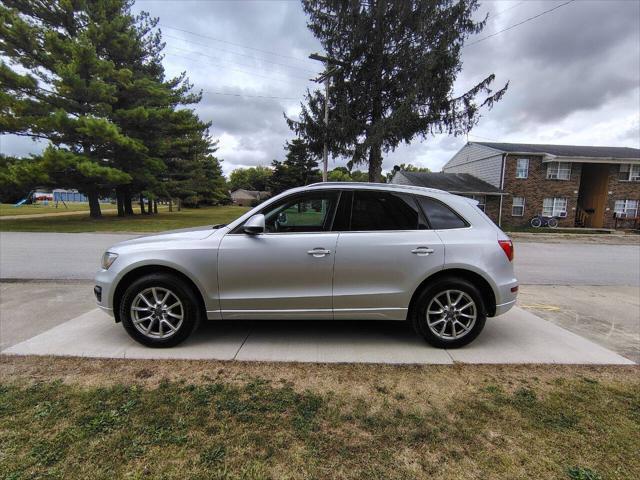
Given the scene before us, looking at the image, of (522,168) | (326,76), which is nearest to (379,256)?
(326,76)

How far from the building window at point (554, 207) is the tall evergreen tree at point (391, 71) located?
12227 mm

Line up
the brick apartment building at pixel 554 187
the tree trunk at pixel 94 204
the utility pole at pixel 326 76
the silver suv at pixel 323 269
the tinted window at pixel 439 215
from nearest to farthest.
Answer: the silver suv at pixel 323 269
the tinted window at pixel 439 215
the utility pole at pixel 326 76
the tree trunk at pixel 94 204
the brick apartment building at pixel 554 187

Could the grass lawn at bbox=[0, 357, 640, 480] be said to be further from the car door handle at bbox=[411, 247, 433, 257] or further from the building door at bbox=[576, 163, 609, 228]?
the building door at bbox=[576, 163, 609, 228]

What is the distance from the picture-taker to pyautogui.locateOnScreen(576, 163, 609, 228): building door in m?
26.9

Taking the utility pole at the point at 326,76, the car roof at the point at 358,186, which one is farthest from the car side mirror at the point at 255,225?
the utility pole at the point at 326,76

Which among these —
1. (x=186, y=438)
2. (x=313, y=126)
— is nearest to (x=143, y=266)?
(x=186, y=438)

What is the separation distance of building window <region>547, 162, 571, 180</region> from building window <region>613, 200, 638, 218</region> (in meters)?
4.59

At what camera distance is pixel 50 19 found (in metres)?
19.8

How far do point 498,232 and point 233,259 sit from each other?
2.93 m

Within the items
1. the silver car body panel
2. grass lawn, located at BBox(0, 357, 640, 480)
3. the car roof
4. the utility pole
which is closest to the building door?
the utility pole

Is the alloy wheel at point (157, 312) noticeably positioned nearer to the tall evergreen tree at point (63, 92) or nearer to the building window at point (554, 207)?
the tall evergreen tree at point (63, 92)

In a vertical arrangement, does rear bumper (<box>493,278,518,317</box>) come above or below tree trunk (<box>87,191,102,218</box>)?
below

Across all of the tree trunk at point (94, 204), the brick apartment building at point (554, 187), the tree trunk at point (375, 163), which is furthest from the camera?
the brick apartment building at point (554, 187)

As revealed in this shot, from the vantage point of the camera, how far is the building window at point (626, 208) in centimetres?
2658
